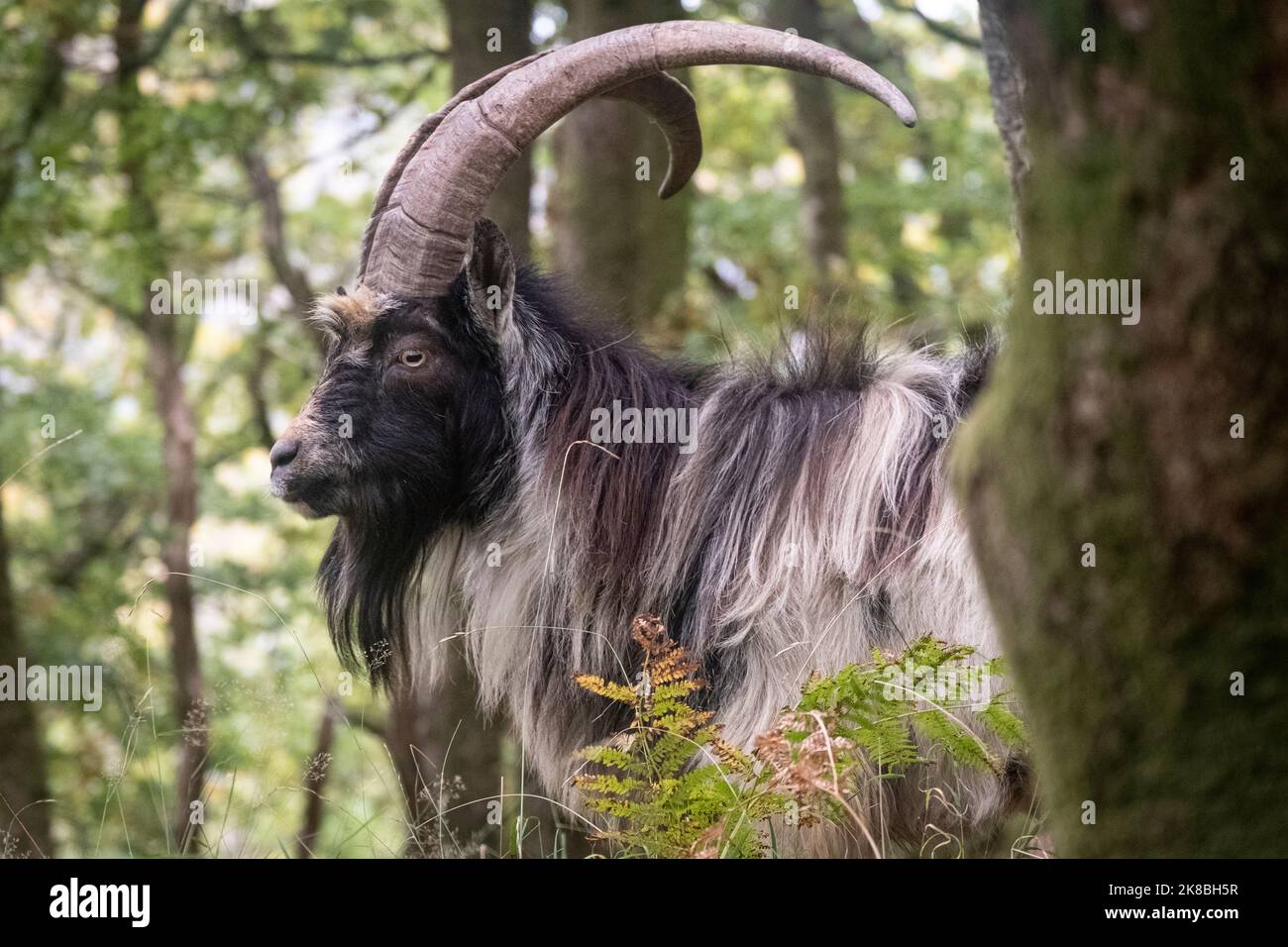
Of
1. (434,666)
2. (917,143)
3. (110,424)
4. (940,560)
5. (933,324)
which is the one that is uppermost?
(917,143)

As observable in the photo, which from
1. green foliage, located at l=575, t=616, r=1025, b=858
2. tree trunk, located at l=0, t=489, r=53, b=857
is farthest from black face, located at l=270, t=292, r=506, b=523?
tree trunk, located at l=0, t=489, r=53, b=857

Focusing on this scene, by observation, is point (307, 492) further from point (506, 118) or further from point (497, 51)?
point (497, 51)

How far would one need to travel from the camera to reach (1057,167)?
2201 millimetres

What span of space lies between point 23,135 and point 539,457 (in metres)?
8.81

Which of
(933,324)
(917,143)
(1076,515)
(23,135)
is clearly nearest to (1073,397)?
(1076,515)

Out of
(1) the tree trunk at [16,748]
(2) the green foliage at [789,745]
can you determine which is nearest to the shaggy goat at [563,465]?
(2) the green foliage at [789,745]

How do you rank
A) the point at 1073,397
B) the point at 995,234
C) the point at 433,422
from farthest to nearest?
1. the point at 995,234
2. the point at 433,422
3. the point at 1073,397

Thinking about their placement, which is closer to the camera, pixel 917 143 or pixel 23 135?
pixel 23 135

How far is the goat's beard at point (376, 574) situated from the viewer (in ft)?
15.9

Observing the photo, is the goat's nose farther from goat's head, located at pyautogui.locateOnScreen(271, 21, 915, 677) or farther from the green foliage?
the green foliage

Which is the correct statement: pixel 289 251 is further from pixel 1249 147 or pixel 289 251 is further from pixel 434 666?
pixel 1249 147

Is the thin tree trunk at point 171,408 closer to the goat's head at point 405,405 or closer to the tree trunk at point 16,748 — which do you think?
the tree trunk at point 16,748

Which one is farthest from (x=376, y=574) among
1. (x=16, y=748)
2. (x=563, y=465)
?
(x=16, y=748)

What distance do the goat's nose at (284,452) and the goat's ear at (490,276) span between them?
2.68 feet
